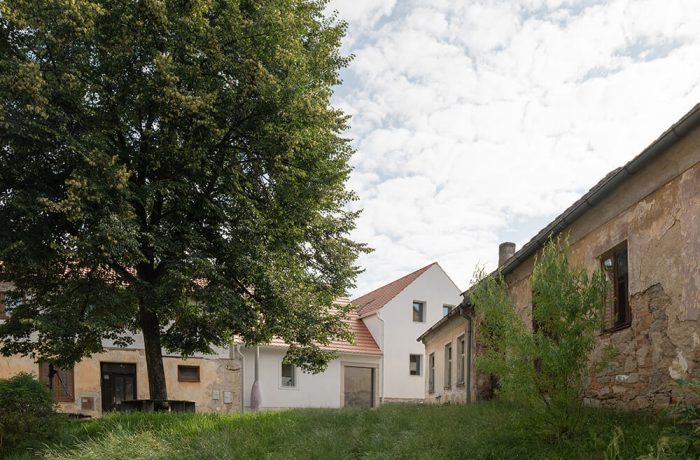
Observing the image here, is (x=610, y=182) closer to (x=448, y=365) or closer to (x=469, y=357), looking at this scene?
(x=469, y=357)

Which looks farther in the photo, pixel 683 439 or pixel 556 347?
pixel 556 347

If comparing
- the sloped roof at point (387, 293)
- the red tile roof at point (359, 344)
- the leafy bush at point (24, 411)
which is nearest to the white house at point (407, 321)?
the sloped roof at point (387, 293)

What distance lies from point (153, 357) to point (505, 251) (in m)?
11.7

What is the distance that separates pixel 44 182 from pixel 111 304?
9.67 feet

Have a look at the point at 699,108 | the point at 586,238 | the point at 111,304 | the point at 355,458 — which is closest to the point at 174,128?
the point at 111,304

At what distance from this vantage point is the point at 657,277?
8.77m

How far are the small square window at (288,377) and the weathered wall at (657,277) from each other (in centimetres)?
1970

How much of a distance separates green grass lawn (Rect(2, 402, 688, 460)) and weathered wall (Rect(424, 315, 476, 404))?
20.4 feet

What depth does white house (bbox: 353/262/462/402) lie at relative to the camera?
31516 mm

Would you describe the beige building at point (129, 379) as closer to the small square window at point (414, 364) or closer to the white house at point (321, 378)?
the white house at point (321, 378)

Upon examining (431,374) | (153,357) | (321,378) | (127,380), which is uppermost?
(153,357)

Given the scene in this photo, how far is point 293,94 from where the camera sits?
13172 millimetres

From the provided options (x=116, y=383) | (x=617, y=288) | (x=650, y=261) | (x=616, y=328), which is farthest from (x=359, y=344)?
(x=650, y=261)

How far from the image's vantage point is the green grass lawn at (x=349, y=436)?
802cm
